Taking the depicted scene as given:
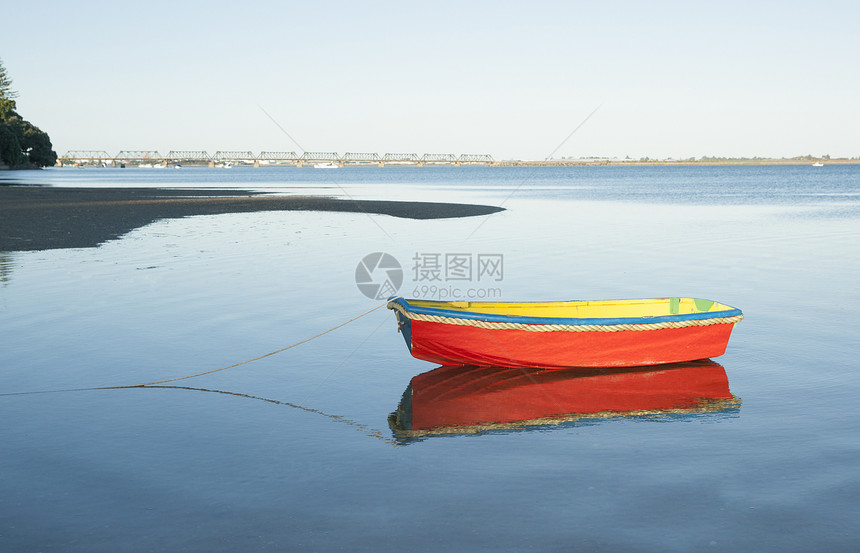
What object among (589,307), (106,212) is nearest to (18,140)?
A: (106,212)

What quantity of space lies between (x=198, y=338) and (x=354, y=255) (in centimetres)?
1151

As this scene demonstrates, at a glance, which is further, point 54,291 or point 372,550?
point 54,291

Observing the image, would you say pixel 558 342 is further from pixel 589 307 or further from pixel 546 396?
pixel 589 307

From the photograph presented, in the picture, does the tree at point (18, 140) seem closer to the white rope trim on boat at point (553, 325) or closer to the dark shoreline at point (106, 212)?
the dark shoreline at point (106, 212)

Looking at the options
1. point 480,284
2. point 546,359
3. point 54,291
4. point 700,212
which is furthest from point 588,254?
point 700,212

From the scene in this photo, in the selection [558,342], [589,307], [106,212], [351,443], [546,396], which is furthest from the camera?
[106,212]

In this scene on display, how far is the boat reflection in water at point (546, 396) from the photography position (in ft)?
27.7

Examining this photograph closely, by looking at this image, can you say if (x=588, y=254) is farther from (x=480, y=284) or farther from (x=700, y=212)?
(x=700, y=212)

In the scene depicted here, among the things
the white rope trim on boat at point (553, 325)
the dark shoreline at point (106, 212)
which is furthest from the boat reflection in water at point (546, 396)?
the dark shoreline at point (106, 212)

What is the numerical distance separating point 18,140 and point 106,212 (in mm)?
87290

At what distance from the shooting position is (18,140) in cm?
11125

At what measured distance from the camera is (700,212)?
149 ft

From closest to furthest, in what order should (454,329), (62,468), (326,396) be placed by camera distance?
(62,468) < (326,396) < (454,329)

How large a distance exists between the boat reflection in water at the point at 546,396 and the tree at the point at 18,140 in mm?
113353
